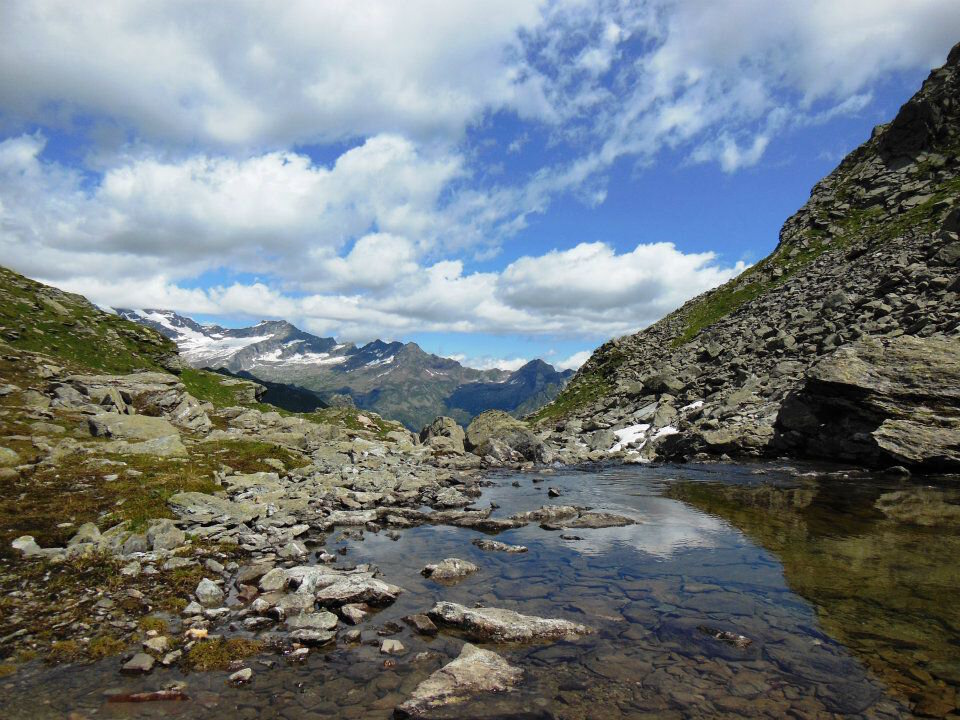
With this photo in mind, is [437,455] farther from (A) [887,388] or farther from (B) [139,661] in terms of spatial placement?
(B) [139,661]

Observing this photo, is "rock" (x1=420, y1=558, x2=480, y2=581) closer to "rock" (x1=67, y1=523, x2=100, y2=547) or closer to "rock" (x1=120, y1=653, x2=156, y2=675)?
"rock" (x1=120, y1=653, x2=156, y2=675)

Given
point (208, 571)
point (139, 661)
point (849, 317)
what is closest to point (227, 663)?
point (139, 661)

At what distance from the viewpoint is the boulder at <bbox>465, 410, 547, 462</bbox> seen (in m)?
63.1

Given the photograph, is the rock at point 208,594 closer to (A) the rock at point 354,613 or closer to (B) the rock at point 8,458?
(A) the rock at point 354,613

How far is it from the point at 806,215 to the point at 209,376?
412 ft

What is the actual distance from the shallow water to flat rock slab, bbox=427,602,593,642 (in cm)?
56

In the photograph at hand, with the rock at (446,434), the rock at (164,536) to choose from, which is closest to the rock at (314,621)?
the rock at (164,536)

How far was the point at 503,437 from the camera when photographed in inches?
2613

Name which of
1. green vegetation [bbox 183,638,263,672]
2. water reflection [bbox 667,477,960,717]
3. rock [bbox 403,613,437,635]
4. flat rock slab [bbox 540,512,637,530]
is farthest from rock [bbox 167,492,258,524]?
water reflection [bbox 667,477,960,717]

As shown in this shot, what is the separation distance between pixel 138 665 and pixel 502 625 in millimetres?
8377

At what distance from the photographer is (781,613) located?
531 inches

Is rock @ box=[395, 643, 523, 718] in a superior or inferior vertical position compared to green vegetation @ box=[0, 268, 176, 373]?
inferior

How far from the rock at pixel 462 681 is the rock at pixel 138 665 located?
228 inches

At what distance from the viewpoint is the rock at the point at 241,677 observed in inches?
405
